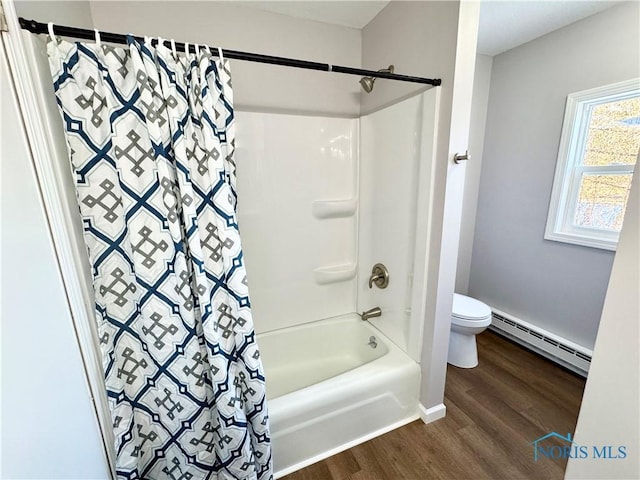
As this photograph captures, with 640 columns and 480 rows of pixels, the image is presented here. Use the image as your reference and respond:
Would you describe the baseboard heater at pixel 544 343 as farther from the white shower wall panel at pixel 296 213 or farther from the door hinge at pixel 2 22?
the door hinge at pixel 2 22

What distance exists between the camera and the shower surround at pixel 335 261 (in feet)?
4.58

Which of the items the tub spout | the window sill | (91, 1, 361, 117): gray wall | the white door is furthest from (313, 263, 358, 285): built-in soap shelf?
the window sill

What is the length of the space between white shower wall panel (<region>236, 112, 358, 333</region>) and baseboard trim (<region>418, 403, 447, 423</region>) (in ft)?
2.79

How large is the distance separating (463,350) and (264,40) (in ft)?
8.33

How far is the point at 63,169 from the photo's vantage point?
33.8 inches

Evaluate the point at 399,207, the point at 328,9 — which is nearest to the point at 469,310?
the point at 399,207

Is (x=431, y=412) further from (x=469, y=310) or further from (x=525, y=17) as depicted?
(x=525, y=17)

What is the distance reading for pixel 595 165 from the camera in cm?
189

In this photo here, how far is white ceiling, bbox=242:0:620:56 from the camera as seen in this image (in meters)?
1.57

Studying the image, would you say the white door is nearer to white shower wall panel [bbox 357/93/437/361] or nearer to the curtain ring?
the curtain ring

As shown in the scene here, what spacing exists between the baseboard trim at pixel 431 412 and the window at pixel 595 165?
151cm

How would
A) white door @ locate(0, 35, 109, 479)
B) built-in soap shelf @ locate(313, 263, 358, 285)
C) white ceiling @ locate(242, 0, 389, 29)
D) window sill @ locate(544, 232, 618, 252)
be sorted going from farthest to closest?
built-in soap shelf @ locate(313, 263, 358, 285) < window sill @ locate(544, 232, 618, 252) < white ceiling @ locate(242, 0, 389, 29) < white door @ locate(0, 35, 109, 479)

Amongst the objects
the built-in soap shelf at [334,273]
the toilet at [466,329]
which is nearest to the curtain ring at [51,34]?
the built-in soap shelf at [334,273]

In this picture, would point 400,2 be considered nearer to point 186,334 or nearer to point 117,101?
point 117,101
